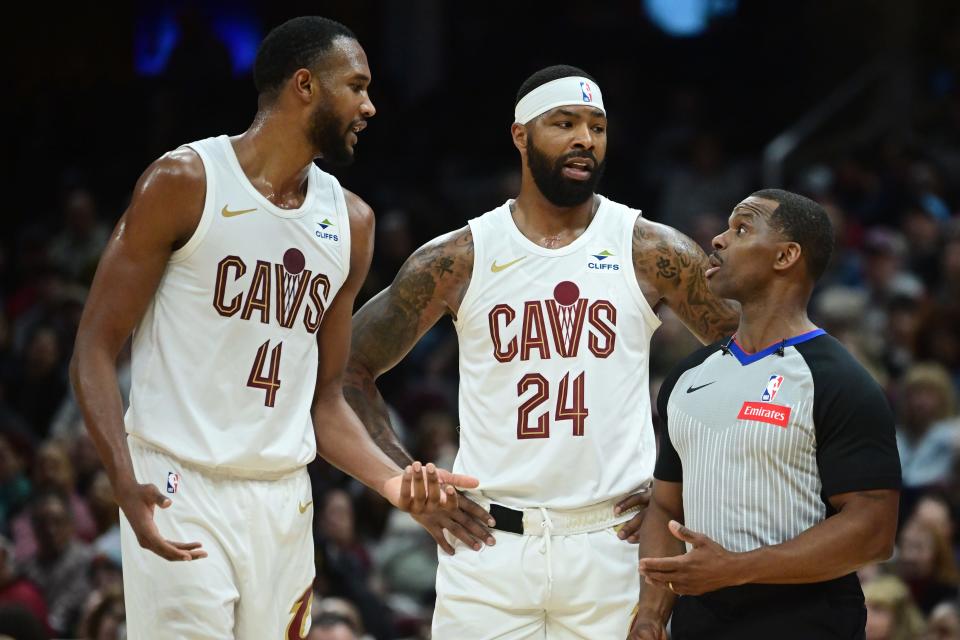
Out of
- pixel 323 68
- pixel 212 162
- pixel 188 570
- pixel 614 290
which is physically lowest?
pixel 188 570

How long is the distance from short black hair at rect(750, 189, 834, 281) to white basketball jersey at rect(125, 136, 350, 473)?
1.60m

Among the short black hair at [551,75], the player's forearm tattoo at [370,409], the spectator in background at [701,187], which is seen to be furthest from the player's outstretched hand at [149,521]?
the spectator in background at [701,187]

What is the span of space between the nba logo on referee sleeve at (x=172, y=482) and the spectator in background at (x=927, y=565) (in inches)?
199

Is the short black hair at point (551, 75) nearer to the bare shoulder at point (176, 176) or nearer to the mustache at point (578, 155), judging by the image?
the mustache at point (578, 155)

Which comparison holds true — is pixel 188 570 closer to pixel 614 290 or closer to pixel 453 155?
pixel 614 290

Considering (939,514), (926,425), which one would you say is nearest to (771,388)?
(939,514)

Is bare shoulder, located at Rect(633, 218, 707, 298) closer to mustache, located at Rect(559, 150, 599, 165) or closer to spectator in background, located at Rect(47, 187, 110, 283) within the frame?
mustache, located at Rect(559, 150, 599, 165)

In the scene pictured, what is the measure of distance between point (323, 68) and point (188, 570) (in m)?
1.73

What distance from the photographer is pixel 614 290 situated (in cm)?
547

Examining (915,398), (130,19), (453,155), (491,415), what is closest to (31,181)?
(130,19)

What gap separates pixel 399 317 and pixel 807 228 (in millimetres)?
1679

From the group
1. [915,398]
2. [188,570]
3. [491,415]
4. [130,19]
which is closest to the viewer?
[188,570]

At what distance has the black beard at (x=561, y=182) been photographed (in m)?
5.55

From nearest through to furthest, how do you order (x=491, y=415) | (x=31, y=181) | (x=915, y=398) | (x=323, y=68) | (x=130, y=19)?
1. (x=323, y=68)
2. (x=491, y=415)
3. (x=915, y=398)
4. (x=31, y=181)
5. (x=130, y=19)
